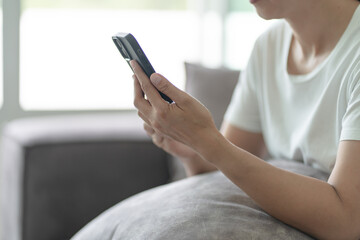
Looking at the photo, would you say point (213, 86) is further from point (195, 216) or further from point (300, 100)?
point (195, 216)

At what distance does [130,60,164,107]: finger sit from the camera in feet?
3.12

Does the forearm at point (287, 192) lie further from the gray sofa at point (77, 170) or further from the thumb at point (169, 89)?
the gray sofa at point (77, 170)

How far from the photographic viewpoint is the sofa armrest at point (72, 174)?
181 cm

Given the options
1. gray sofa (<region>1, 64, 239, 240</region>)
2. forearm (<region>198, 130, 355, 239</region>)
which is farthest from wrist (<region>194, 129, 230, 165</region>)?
gray sofa (<region>1, 64, 239, 240</region>)

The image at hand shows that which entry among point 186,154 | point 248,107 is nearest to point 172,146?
point 186,154

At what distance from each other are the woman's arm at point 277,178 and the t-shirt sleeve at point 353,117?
0.01 meters

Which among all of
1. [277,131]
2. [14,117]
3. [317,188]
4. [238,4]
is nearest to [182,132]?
[317,188]

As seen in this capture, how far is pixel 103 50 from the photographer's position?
284cm

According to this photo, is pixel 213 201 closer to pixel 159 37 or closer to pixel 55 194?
pixel 55 194

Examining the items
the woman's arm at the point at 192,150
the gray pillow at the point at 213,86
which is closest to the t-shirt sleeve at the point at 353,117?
the woman's arm at the point at 192,150

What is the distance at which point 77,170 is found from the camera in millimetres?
1842

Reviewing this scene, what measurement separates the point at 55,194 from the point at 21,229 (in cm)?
15

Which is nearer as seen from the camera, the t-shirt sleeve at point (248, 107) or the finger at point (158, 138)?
the finger at point (158, 138)

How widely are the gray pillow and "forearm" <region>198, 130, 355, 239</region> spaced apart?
964mm
